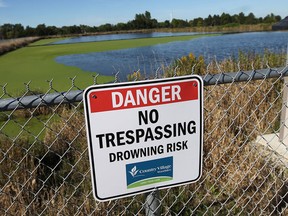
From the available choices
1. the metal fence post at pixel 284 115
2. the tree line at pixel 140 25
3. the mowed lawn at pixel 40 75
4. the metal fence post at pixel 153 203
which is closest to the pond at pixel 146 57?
the mowed lawn at pixel 40 75

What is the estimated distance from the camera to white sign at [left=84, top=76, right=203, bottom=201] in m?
1.22

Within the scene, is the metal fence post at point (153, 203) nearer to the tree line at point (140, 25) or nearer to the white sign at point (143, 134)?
the white sign at point (143, 134)

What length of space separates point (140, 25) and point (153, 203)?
6662 cm

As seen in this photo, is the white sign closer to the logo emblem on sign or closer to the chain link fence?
the logo emblem on sign

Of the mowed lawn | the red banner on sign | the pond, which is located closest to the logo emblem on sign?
the red banner on sign

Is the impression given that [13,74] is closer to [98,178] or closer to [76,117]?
[76,117]

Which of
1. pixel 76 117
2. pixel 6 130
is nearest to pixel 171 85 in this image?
pixel 76 117

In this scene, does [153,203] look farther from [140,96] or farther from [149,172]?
[140,96]

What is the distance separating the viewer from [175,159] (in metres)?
1.37

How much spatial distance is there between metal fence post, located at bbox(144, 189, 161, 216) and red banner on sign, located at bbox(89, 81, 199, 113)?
0.39m

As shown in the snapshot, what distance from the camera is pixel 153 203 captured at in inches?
57.3

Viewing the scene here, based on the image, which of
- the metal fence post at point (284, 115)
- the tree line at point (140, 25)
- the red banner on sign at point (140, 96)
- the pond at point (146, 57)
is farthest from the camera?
the tree line at point (140, 25)

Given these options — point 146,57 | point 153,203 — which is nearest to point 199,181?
point 153,203

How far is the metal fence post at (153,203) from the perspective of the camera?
143 centimetres
